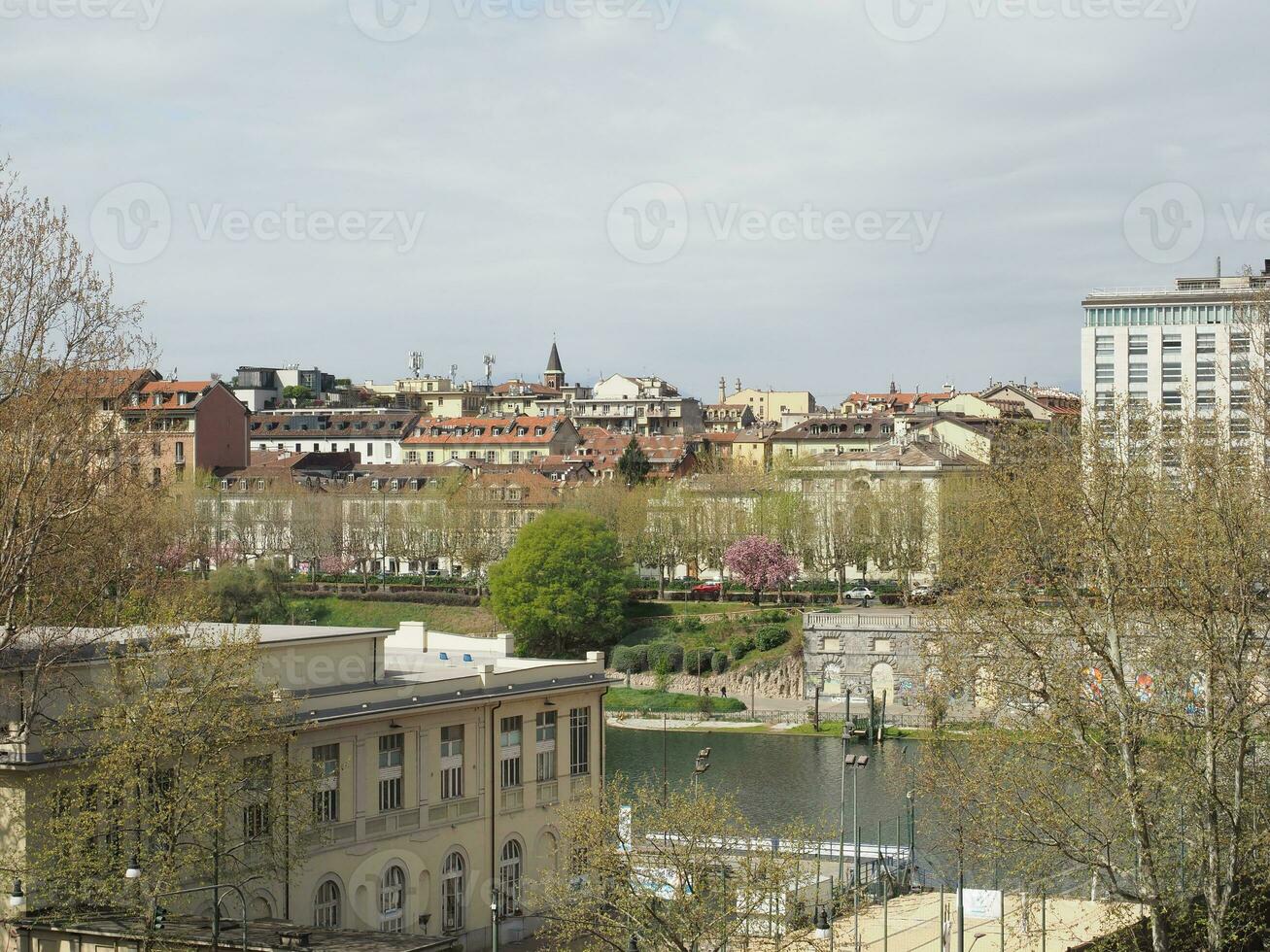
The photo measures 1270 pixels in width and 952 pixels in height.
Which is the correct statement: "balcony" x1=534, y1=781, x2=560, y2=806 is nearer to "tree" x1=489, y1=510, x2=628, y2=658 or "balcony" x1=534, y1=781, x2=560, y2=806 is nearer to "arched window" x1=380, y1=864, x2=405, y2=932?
"arched window" x1=380, y1=864, x2=405, y2=932

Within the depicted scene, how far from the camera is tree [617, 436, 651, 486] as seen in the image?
87.8 m

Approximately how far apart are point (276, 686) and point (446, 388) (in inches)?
4262

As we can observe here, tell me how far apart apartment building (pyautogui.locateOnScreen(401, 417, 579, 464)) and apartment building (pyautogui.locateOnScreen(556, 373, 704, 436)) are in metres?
8.36

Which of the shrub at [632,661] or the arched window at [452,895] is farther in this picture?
the shrub at [632,661]

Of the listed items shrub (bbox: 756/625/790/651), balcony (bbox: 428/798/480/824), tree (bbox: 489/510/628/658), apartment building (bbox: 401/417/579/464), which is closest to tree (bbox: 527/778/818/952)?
balcony (bbox: 428/798/480/824)

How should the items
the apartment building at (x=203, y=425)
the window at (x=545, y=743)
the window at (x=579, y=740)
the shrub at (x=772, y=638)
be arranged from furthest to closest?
the apartment building at (x=203, y=425) < the shrub at (x=772, y=638) < the window at (x=579, y=740) < the window at (x=545, y=743)

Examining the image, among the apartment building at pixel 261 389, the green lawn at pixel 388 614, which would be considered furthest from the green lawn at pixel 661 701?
the apartment building at pixel 261 389

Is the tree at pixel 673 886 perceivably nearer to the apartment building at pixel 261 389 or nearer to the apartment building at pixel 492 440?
the apartment building at pixel 492 440

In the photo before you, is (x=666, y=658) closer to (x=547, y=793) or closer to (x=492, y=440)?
(x=547, y=793)

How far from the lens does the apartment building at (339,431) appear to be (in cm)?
10350

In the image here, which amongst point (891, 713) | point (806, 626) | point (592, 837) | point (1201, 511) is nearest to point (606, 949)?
point (592, 837)

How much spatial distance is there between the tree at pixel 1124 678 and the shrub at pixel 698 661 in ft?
124

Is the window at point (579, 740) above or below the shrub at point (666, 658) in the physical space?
above

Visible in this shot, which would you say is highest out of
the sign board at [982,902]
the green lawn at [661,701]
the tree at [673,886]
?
the tree at [673,886]
